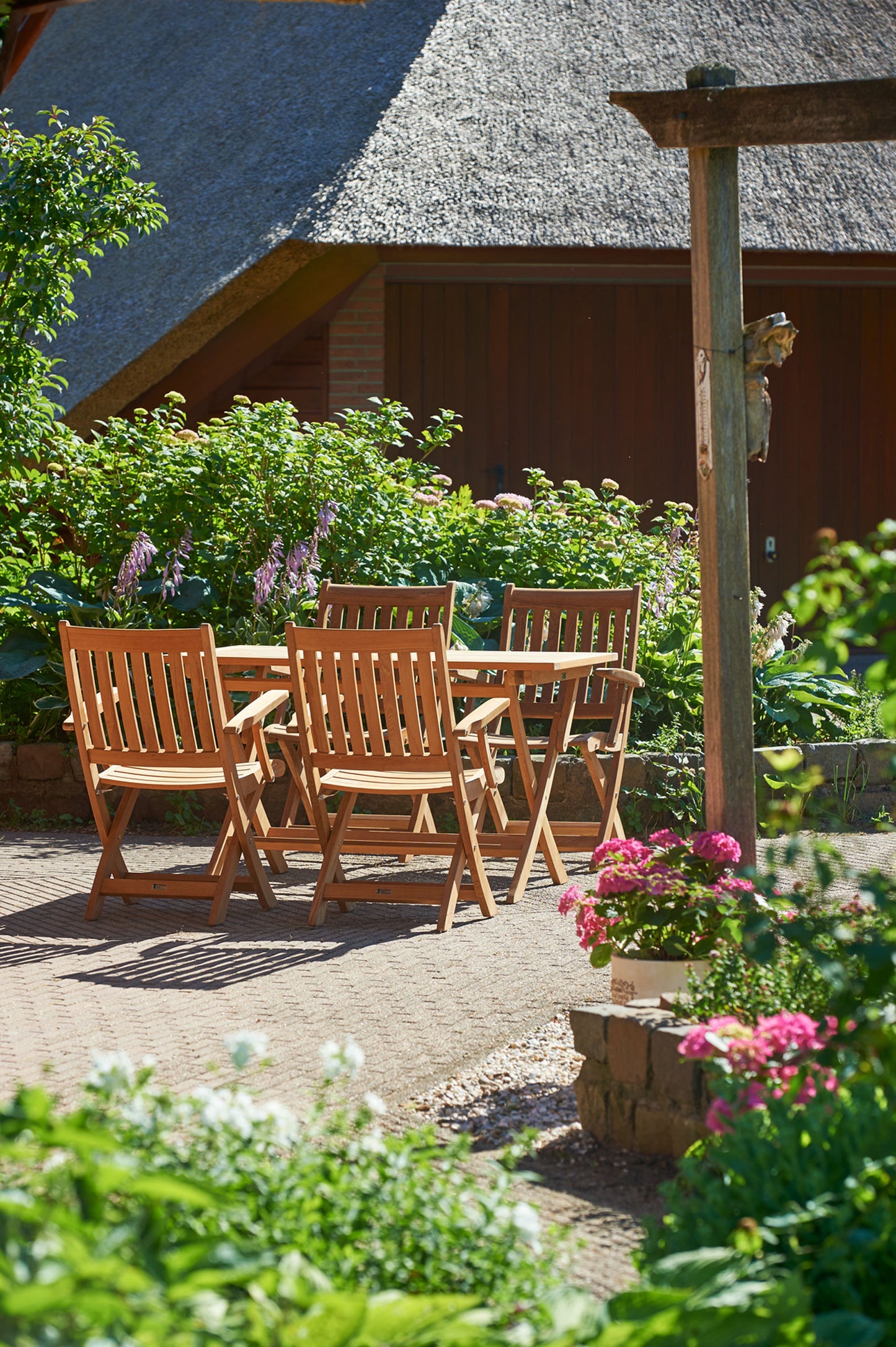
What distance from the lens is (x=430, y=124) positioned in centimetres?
1062

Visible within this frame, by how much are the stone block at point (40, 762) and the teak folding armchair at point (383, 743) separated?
7.19ft

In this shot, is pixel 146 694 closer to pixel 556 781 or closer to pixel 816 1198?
pixel 556 781

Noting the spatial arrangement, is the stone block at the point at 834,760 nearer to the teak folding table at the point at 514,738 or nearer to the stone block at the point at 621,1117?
the teak folding table at the point at 514,738

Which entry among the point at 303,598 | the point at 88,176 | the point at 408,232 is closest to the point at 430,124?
the point at 408,232

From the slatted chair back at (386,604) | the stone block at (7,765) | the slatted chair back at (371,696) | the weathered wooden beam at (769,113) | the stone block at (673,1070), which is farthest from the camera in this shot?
the stone block at (7,765)

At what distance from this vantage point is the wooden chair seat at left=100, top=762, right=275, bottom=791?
488 centimetres

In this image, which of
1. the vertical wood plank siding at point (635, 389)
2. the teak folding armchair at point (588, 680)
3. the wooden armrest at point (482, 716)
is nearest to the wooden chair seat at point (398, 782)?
the wooden armrest at point (482, 716)

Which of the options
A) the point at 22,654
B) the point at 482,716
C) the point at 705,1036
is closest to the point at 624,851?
the point at 705,1036

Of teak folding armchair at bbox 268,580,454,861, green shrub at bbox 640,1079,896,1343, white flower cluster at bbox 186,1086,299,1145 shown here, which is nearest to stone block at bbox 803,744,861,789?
teak folding armchair at bbox 268,580,454,861

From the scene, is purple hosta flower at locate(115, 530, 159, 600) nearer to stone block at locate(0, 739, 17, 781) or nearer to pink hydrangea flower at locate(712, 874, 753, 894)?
stone block at locate(0, 739, 17, 781)

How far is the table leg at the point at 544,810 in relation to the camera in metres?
5.30

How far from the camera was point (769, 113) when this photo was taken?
3568 millimetres

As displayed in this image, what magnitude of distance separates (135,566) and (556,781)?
2.20 meters

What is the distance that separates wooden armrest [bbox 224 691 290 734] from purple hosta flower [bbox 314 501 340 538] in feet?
5.24
